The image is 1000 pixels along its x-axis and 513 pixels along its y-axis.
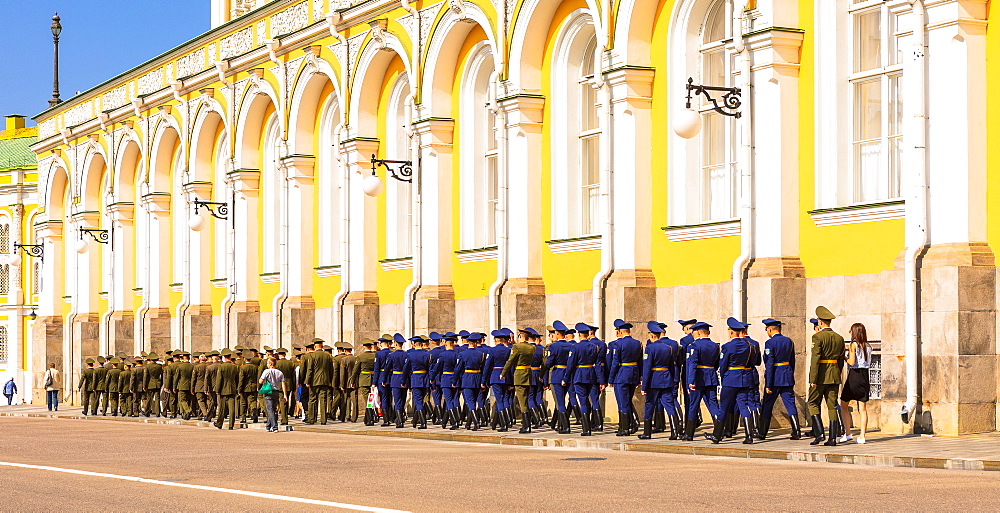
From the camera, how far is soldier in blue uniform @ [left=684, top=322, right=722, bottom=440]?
21.3m

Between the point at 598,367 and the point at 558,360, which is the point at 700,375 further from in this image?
the point at 558,360

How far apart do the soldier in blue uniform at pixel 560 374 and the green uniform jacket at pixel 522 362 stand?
15.7 inches

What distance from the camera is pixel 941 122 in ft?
68.1

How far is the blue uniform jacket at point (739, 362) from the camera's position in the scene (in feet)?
67.6

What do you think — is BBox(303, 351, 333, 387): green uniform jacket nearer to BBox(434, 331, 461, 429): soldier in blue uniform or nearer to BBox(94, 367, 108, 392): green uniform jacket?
BBox(434, 331, 461, 429): soldier in blue uniform

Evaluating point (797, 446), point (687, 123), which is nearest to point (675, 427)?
point (797, 446)

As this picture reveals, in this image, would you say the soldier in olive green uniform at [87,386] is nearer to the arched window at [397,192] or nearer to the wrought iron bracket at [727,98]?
the arched window at [397,192]

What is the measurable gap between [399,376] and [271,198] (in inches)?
603

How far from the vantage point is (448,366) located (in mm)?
26938

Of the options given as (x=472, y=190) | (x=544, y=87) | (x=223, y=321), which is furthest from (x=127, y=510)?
(x=223, y=321)

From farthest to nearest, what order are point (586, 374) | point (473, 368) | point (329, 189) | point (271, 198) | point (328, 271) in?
point (271, 198) → point (329, 189) → point (328, 271) → point (473, 368) → point (586, 374)

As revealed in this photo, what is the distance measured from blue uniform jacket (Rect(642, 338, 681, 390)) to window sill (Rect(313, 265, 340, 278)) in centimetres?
1737

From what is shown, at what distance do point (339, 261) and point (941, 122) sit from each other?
20.1 metres

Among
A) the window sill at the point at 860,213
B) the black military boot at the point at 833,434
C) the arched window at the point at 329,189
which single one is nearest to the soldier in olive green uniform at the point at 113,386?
the arched window at the point at 329,189
